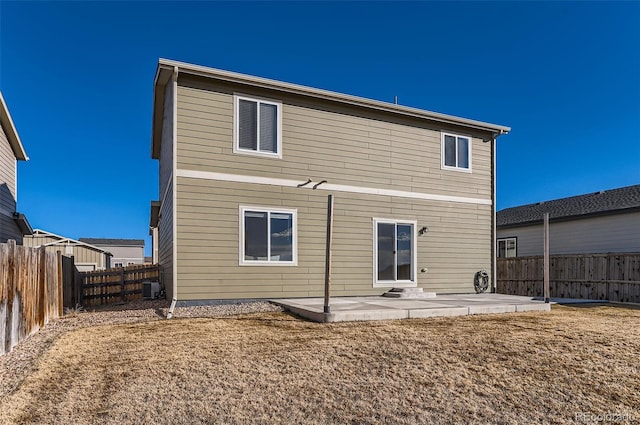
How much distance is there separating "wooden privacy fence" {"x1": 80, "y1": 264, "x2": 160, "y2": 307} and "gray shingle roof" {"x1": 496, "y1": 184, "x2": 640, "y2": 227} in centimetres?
1527

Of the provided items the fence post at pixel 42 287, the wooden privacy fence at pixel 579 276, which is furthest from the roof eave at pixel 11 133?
the wooden privacy fence at pixel 579 276

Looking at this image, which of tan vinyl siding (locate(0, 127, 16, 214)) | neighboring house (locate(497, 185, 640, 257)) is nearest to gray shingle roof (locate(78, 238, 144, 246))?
tan vinyl siding (locate(0, 127, 16, 214))

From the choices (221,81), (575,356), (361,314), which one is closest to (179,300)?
(361,314)

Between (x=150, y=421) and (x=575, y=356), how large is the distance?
4.84 metres

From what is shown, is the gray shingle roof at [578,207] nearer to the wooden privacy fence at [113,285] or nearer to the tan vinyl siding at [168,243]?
the tan vinyl siding at [168,243]

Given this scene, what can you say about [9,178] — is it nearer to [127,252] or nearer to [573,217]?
[573,217]

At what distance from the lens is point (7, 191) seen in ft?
44.7

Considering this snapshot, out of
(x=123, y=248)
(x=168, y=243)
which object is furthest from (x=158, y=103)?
(x=123, y=248)

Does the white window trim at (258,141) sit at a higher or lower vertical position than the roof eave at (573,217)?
higher

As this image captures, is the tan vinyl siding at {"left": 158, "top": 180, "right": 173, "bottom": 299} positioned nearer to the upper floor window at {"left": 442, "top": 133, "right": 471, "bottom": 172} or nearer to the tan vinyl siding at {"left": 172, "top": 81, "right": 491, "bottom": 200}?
the tan vinyl siding at {"left": 172, "top": 81, "right": 491, "bottom": 200}

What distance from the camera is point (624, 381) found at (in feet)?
13.1

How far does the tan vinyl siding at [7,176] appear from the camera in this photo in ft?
42.9

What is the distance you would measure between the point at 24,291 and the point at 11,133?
36.5 feet

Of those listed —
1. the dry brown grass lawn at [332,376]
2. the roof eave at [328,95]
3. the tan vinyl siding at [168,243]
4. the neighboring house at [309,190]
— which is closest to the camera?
the dry brown grass lawn at [332,376]
